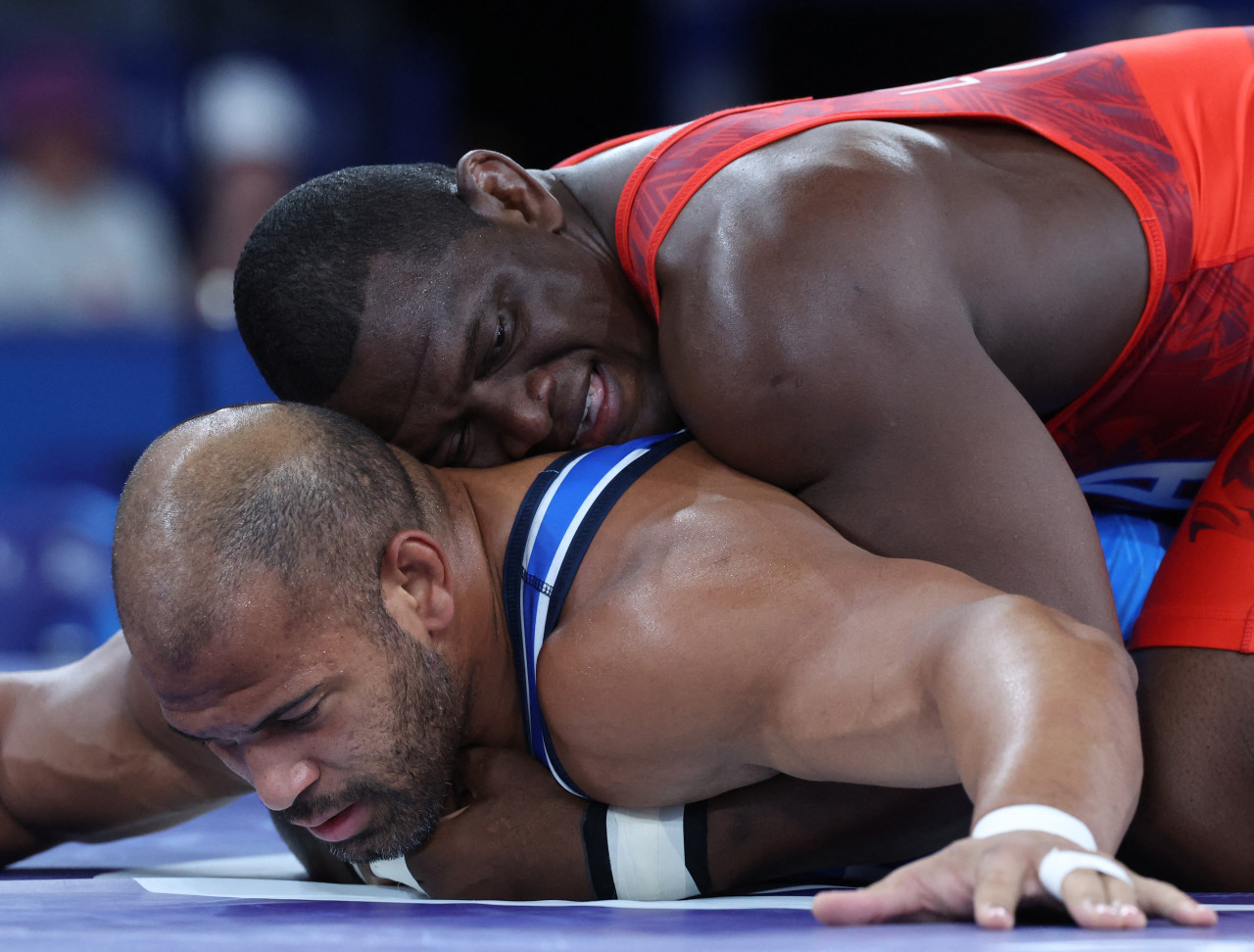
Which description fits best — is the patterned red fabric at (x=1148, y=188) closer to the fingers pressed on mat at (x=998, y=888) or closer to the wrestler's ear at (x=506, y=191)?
the wrestler's ear at (x=506, y=191)

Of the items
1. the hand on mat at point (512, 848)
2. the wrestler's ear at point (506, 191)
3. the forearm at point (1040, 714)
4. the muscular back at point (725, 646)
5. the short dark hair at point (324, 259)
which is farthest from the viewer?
the wrestler's ear at point (506, 191)

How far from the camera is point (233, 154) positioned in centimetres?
604

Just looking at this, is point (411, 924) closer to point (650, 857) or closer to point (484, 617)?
point (650, 857)

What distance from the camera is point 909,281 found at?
177 cm

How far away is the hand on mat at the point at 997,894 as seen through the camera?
1107 millimetres

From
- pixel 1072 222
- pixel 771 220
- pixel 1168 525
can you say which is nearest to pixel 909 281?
pixel 771 220

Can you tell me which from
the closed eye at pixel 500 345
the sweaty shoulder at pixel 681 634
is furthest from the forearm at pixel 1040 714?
the closed eye at pixel 500 345

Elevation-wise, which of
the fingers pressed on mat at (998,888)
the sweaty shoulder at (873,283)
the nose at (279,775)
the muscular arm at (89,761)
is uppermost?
the sweaty shoulder at (873,283)

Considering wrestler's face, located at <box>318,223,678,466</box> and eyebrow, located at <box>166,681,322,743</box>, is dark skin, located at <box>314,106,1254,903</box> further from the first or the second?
eyebrow, located at <box>166,681,322,743</box>

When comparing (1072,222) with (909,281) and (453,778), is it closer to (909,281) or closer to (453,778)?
(909,281)

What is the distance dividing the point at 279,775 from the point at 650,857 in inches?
18.5

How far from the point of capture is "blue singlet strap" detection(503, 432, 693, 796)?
6.05 feet

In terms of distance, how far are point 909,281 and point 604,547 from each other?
1.67 feet

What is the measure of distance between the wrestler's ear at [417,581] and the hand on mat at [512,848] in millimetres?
247
